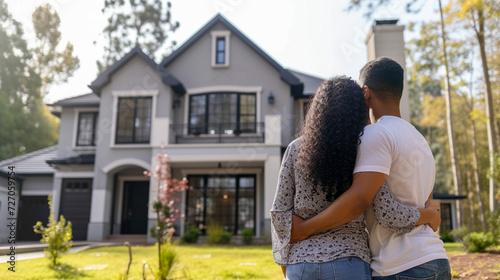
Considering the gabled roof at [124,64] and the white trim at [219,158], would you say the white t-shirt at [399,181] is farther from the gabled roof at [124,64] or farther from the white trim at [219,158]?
the gabled roof at [124,64]

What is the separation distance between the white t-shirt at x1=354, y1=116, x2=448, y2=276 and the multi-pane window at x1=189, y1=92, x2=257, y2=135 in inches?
488

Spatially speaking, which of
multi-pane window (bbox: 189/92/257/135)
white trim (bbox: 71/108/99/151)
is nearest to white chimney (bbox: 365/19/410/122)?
multi-pane window (bbox: 189/92/257/135)

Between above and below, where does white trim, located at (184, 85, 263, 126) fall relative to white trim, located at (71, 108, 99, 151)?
above

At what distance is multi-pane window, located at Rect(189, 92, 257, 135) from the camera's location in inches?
556

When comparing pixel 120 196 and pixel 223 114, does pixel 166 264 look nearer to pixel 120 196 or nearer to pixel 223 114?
pixel 223 114

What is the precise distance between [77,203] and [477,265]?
42.9 feet

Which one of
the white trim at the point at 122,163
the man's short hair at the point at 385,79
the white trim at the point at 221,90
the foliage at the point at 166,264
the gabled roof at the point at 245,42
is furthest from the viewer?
the white trim at the point at 221,90

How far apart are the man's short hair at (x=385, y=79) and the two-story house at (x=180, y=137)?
11.4m

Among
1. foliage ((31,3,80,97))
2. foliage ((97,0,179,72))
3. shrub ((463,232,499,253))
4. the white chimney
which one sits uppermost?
foliage ((97,0,179,72))

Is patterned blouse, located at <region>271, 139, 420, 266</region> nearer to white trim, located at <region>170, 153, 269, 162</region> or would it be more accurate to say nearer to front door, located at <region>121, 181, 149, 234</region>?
white trim, located at <region>170, 153, 269, 162</region>

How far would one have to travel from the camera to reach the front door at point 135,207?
1441cm

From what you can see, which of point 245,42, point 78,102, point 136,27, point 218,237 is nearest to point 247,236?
point 218,237

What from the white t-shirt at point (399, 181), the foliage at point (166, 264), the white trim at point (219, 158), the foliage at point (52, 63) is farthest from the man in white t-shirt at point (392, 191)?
the foliage at point (52, 63)

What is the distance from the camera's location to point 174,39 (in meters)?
24.7
